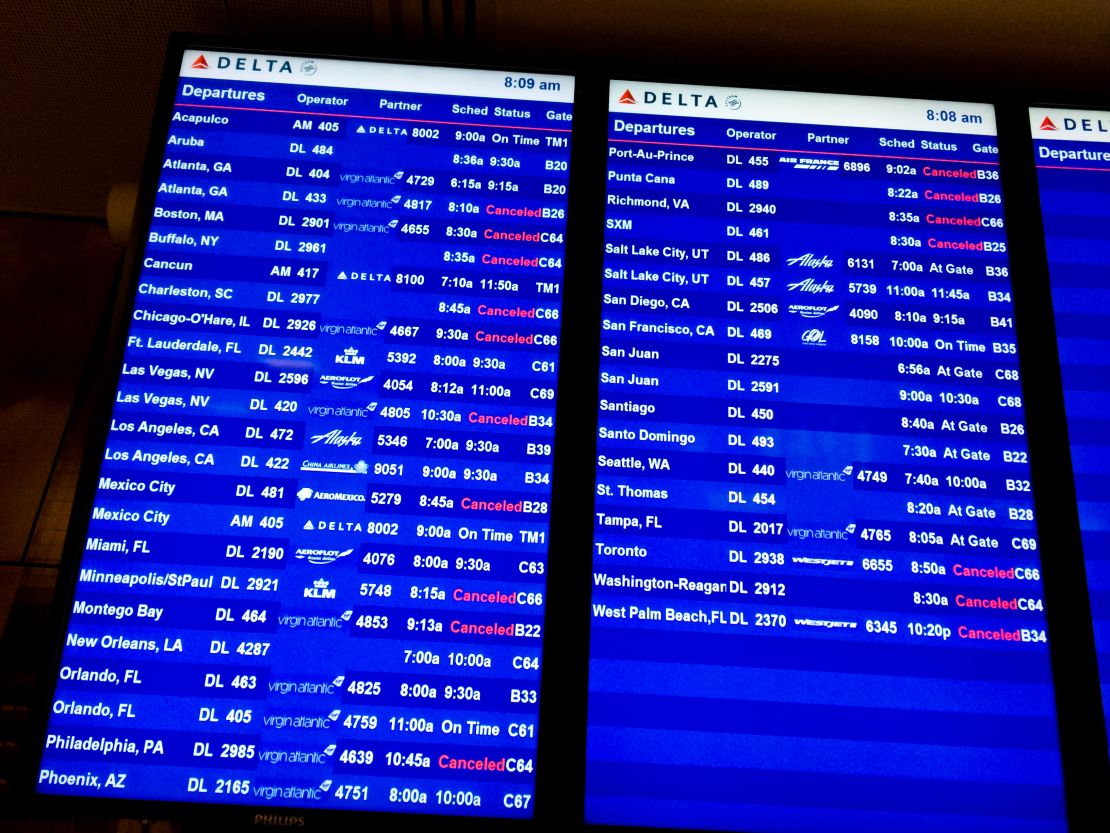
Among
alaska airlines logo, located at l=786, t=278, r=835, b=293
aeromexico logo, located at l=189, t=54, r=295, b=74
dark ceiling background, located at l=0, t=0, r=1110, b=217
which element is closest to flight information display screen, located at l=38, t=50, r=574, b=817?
aeromexico logo, located at l=189, t=54, r=295, b=74

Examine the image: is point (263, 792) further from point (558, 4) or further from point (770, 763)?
point (558, 4)

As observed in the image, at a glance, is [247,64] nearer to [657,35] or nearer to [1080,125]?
[657,35]

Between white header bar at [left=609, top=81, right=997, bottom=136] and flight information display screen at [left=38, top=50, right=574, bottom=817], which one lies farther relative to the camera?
white header bar at [left=609, top=81, right=997, bottom=136]

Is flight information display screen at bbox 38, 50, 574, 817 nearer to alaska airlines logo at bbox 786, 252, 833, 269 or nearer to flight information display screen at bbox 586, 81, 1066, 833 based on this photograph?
flight information display screen at bbox 586, 81, 1066, 833

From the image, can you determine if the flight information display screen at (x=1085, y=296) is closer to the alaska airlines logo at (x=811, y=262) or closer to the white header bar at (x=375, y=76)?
the alaska airlines logo at (x=811, y=262)

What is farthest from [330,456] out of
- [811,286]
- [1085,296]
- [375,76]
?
[1085,296]

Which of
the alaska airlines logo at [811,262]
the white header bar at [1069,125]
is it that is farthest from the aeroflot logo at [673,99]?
the white header bar at [1069,125]

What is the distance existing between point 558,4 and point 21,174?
185 cm

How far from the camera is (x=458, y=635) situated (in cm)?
220

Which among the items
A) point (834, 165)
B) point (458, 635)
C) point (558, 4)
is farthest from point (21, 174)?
point (834, 165)

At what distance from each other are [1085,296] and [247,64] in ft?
7.25

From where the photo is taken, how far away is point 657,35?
2799 mm

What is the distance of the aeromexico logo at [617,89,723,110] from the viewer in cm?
271

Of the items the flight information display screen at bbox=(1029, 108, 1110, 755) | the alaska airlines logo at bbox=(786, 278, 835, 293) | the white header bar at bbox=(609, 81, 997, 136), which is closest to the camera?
the flight information display screen at bbox=(1029, 108, 1110, 755)
